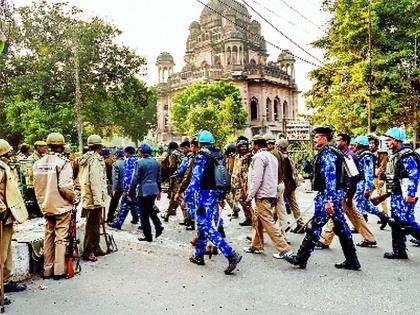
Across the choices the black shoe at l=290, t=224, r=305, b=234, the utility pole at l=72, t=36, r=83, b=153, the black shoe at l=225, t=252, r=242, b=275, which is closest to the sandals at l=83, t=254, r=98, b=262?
the black shoe at l=225, t=252, r=242, b=275

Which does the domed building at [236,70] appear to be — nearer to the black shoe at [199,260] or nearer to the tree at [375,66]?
the tree at [375,66]

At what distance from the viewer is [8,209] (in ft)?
15.1

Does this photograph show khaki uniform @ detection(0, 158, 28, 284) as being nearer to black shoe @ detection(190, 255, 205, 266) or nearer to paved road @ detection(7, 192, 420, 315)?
paved road @ detection(7, 192, 420, 315)

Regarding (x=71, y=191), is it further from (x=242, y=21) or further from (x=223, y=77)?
(x=242, y=21)

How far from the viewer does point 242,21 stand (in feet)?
179

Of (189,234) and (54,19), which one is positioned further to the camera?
(54,19)

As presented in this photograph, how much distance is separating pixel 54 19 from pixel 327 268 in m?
26.3

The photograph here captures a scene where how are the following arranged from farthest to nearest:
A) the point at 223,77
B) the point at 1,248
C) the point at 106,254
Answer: the point at 223,77 → the point at 106,254 → the point at 1,248

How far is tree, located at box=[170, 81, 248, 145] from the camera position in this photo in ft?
120

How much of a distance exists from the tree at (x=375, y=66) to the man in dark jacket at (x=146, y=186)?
50.8 feet

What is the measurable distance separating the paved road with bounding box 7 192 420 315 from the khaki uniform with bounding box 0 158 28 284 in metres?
0.41

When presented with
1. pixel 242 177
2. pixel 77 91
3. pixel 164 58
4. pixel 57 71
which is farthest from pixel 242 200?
pixel 164 58

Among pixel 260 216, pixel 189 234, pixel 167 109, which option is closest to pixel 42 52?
pixel 189 234

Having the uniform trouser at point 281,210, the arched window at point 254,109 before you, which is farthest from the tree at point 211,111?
the uniform trouser at point 281,210
